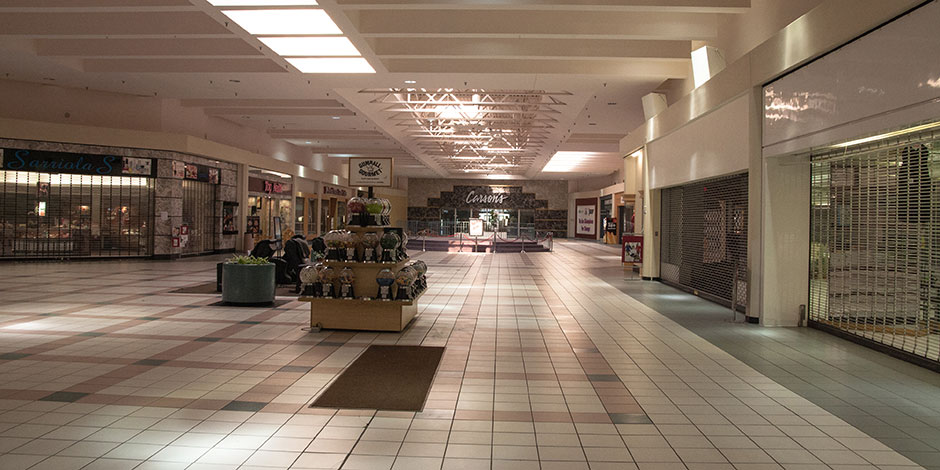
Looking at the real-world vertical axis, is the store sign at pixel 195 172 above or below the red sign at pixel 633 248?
above

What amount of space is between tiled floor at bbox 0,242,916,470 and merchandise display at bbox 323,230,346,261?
87 centimetres

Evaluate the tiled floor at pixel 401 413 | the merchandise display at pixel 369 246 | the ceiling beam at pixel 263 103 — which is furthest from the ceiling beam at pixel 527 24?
the ceiling beam at pixel 263 103

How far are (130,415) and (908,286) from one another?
6522 mm

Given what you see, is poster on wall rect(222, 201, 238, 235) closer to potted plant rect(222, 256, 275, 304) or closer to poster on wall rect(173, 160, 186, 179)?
poster on wall rect(173, 160, 186, 179)

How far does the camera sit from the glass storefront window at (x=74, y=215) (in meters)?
14.2

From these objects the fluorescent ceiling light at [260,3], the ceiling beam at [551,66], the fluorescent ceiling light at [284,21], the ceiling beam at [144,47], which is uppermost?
the ceiling beam at [144,47]

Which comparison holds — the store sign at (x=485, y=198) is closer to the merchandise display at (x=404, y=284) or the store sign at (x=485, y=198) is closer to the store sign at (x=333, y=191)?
the store sign at (x=333, y=191)

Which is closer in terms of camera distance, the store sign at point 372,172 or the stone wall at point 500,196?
the store sign at point 372,172

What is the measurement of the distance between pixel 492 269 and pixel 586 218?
2507cm

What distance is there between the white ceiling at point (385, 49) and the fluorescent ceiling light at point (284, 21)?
21 centimetres

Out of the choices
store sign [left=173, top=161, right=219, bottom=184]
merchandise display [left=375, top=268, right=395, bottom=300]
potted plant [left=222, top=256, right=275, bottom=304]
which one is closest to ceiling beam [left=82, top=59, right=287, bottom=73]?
store sign [left=173, top=161, right=219, bottom=184]

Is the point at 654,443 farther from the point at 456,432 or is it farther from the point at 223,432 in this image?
the point at 223,432

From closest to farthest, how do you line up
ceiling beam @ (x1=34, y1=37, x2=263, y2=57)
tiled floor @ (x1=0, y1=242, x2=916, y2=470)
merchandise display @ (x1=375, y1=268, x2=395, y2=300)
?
tiled floor @ (x1=0, y1=242, x2=916, y2=470) → merchandise display @ (x1=375, y1=268, x2=395, y2=300) → ceiling beam @ (x1=34, y1=37, x2=263, y2=57)

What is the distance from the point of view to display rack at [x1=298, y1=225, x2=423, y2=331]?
21.3ft
